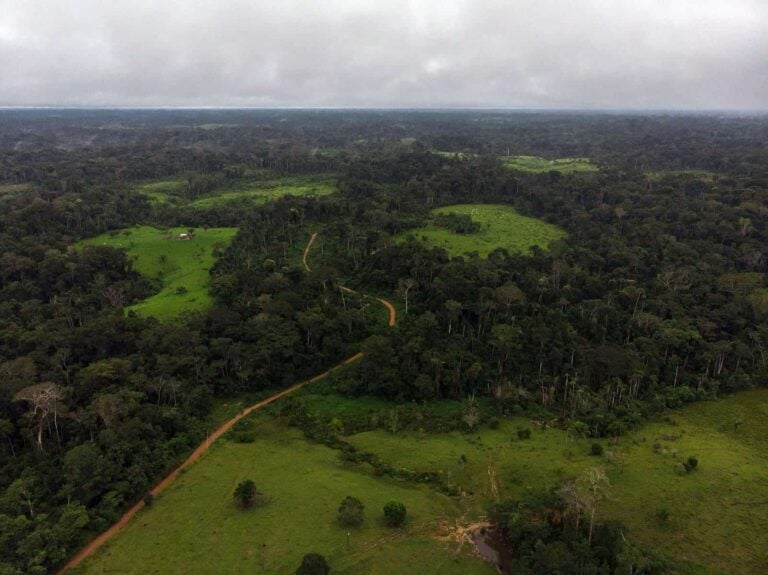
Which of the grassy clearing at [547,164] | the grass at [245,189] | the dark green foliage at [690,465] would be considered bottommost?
the dark green foliage at [690,465]

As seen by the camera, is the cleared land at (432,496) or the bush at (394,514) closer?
the cleared land at (432,496)

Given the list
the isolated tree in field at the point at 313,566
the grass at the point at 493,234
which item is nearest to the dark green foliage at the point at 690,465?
the isolated tree in field at the point at 313,566

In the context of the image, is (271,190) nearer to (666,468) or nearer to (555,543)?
(666,468)

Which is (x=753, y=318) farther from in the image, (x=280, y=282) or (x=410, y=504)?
(x=280, y=282)

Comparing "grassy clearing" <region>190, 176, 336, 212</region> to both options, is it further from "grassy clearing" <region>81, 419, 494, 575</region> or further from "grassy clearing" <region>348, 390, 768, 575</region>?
"grassy clearing" <region>348, 390, 768, 575</region>

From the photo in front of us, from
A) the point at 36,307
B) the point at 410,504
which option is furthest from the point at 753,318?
the point at 36,307

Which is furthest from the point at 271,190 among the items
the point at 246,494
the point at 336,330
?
the point at 246,494

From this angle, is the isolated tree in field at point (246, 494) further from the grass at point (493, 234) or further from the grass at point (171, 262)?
the grass at point (493, 234)
